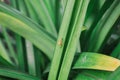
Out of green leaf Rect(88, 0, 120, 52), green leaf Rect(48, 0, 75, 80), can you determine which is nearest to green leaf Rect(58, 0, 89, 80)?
green leaf Rect(48, 0, 75, 80)

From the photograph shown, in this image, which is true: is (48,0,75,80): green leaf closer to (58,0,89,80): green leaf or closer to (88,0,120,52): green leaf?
(58,0,89,80): green leaf

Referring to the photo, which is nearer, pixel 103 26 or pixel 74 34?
pixel 74 34

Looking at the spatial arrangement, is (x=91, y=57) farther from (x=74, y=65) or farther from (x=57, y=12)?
(x=57, y=12)

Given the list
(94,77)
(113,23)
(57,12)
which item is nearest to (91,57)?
(94,77)

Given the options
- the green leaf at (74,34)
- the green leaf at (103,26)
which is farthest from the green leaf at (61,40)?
the green leaf at (103,26)

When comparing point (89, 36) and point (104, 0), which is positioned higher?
point (104, 0)

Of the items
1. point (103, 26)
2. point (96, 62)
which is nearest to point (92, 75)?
point (96, 62)

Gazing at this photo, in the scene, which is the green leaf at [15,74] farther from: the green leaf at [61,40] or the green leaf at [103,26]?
the green leaf at [103,26]

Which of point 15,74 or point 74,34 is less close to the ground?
point 74,34

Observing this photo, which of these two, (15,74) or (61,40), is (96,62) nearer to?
(61,40)
